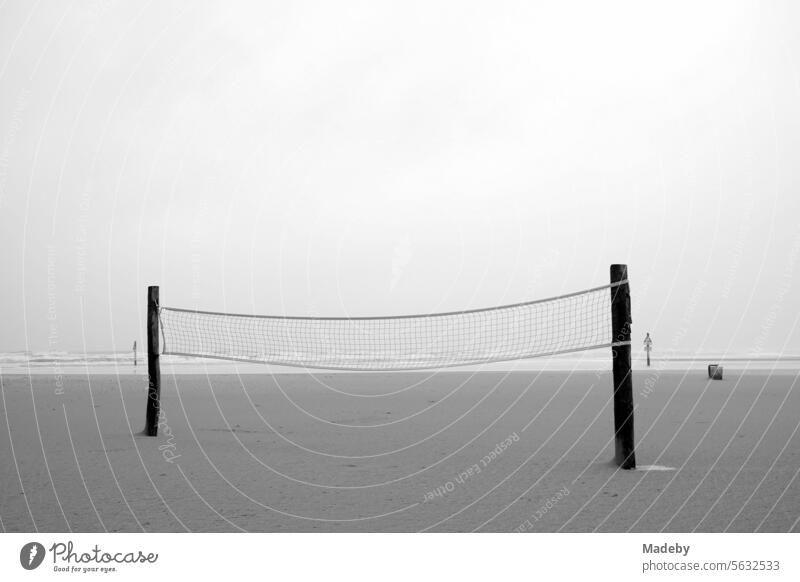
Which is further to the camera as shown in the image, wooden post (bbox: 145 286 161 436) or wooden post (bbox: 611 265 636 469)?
wooden post (bbox: 145 286 161 436)

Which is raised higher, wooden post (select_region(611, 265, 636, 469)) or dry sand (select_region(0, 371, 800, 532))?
wooden post (select_region(611, 265, 636, 469))

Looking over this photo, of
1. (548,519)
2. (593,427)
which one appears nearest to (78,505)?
(548,519)

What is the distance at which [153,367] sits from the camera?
8.90 metres

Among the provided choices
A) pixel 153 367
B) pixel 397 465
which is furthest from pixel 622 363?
pixel 153 367

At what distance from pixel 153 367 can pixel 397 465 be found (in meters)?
4.16

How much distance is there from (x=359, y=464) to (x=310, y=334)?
481 cm

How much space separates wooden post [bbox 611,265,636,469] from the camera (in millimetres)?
6410

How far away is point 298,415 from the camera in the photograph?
11711mm

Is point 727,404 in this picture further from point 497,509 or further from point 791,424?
point 497,509
